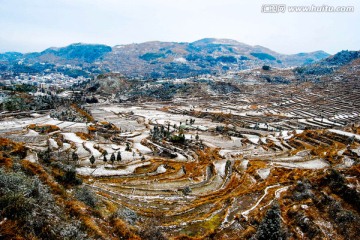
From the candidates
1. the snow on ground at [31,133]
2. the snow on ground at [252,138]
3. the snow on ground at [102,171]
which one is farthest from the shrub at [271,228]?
the snow on ground at [31,133]

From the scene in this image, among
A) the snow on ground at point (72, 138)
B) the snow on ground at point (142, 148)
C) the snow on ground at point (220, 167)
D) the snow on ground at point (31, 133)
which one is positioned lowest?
the snow on ground at point (142, 148)

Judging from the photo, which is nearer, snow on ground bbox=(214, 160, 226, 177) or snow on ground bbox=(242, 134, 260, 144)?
snow on ground bbox=(214, 160, 226, 177)

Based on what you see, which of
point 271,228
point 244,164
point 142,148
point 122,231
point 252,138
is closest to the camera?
point 122,231

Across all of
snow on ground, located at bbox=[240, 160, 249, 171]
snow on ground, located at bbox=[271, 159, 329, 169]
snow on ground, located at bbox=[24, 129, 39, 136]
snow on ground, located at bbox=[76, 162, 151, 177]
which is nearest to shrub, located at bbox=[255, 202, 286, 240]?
snow on ground, located at bbox=[240, 160, 249, 171]

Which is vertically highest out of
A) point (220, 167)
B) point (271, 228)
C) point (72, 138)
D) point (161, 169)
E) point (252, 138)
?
point (271, 228)

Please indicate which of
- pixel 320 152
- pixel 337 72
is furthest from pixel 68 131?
pixel 337 72

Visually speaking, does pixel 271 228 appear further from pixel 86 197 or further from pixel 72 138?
pixel 72 138

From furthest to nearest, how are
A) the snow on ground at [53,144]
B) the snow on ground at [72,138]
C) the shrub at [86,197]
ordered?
the snow on ground at [72,138] → the snow on ground at [53,144] → the shrub at [86,197]

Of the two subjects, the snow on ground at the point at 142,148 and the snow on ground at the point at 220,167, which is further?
the snow on ground at the point at 142,148

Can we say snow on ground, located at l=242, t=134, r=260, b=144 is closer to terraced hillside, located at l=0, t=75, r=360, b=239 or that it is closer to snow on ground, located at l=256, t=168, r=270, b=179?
terraced hillside, located at l=0, t=75, r=360, b=239

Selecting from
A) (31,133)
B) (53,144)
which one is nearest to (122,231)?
(53,144)

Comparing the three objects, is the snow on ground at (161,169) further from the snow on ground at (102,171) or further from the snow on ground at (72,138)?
the snow on ground at (72,138)

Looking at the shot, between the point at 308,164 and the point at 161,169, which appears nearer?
the point at 161,169
